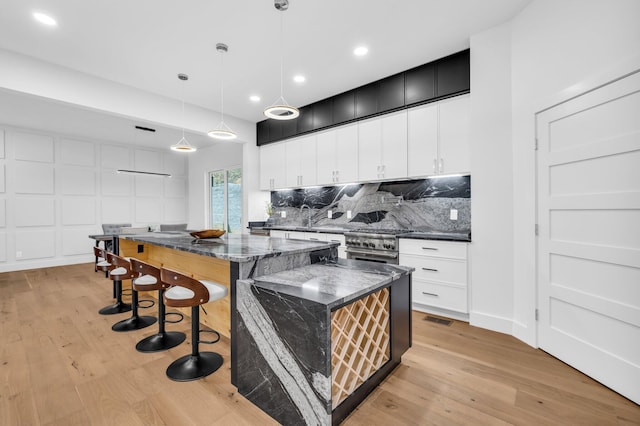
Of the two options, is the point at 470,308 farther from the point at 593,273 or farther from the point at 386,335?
the point at 386,335

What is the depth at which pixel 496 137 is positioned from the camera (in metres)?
2.77

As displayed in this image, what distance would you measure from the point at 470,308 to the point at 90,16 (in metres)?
4.65

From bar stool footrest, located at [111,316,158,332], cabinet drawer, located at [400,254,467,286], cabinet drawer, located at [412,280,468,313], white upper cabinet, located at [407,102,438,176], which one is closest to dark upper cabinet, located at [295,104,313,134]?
white upper cabinet, located at [407,102,438,176]

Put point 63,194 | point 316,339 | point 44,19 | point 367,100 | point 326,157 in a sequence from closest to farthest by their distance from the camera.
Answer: point 316,339 → point 44,19 → point 367,100 → point 326,157 → point 63,194

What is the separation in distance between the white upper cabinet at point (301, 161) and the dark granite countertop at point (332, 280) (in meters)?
2.71

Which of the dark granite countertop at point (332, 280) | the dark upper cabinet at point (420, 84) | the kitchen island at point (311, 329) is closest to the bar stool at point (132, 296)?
the kitchen island at point (311, 329)

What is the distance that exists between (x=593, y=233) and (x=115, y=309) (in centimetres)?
468

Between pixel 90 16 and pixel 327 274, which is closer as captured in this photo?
pixel 327 274

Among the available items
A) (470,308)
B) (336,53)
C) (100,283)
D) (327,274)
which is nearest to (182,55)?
(336,53)

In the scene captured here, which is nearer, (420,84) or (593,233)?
(593,233)

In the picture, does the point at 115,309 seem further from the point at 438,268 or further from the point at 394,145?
the point at 394,145

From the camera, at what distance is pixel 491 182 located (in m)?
2.80

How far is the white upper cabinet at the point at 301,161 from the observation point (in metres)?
4.73

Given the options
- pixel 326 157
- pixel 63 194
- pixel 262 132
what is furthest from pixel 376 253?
pixel 63 194
